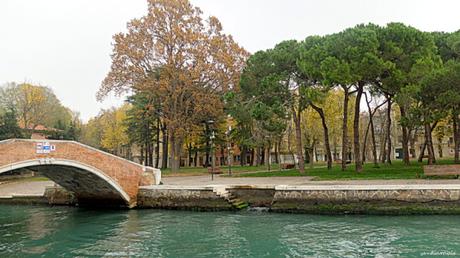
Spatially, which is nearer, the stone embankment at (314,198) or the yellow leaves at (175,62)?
the stone embankment at (314,198)

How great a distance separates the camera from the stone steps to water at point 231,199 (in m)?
18.3

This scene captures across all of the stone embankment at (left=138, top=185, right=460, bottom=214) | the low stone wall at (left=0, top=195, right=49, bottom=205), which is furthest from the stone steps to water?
the low stone wall at (left=0, top=195, right=49, bottom=205)

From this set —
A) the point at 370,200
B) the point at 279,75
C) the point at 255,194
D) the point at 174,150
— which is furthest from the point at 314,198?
the point at 174,150

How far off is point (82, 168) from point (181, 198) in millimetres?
4306

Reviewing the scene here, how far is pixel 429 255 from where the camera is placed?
395 inches

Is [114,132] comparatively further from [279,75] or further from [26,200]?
[279,75]

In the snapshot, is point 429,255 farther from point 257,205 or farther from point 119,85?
point 119,85

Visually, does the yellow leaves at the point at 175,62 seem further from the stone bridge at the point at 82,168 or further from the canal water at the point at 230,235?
the canal water at the point at 230,235

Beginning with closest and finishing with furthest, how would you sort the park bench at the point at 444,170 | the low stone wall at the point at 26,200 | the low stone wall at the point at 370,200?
the low stone wall at the point at 370,200 < the park bench at the point at 444,170 < the low stone wall at the point at 26,200

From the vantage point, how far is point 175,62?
29812 millimetres

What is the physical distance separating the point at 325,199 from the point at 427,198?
11.7ft

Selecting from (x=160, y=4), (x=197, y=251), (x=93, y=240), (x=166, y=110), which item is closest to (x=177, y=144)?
(x=166, y=110)

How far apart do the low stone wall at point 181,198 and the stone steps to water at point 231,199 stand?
0.15m

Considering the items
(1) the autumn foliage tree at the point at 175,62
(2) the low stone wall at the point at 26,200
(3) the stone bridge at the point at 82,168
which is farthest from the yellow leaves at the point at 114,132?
(3) the stone bridge at the point at 82,168
